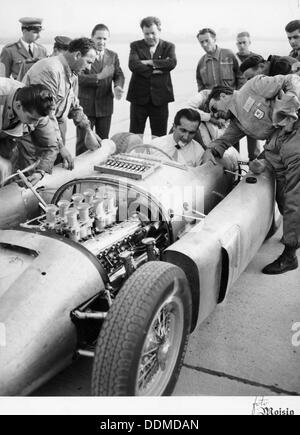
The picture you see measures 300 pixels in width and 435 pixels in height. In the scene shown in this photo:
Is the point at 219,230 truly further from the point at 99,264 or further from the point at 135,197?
the point at 99,264

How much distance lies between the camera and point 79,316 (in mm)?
2016

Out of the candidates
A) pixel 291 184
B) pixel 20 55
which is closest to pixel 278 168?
pixel 291 184

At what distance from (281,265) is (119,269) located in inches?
52.6

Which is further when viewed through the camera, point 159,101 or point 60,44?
point 159,101

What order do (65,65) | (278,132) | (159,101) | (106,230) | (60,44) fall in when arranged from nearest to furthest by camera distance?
(106,230) < (278,132) < (65,65) < (60,44) < (159,101)

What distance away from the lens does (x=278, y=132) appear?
334 centimetres

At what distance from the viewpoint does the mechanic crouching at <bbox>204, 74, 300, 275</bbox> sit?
3.17m

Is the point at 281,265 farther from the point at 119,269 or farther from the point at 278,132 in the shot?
the point at 119,269

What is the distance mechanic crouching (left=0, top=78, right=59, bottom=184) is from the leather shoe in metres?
1.68

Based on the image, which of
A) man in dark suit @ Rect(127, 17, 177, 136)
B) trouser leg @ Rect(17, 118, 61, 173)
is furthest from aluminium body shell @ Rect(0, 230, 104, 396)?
man in dark suit @ Rect(127, 17, 177, 136)

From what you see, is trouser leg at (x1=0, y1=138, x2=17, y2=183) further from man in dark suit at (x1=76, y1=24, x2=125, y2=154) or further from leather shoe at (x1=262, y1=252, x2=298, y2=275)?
leather shoe at (x1=262, y1=252, x2=298, y2=275)

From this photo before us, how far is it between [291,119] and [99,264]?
1785 mm
